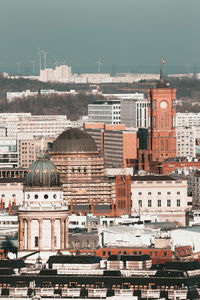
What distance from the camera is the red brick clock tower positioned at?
188 meters

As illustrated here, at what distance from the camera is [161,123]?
189500 mm

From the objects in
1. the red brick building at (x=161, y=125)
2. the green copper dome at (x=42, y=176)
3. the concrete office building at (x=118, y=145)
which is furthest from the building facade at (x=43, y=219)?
the concrete office building at (x=118, y=145)

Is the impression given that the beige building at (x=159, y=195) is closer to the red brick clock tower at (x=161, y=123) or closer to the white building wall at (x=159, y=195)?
the white building wall at (x=159, y=195)

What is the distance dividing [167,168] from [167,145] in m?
11.5

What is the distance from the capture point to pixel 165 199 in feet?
504

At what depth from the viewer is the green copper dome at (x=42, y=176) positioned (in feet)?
340

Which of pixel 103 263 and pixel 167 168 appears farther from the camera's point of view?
pixel 167 168

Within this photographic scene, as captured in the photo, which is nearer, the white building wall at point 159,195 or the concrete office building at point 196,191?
the white building wall at point 159,195

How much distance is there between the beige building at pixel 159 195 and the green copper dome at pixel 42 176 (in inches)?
1847

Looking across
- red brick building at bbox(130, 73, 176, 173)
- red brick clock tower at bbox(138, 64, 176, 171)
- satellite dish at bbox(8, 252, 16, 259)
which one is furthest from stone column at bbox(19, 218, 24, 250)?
red brick clock tower at bbox(138, 64, 176, 171)

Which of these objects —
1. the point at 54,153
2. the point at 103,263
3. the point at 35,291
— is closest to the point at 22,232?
the point at 103,263

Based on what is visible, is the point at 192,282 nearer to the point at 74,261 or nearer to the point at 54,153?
the point at 74,261

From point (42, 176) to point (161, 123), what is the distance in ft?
282

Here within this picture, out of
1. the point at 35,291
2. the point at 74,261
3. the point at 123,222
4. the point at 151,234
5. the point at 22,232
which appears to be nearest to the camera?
the point at 35,291
